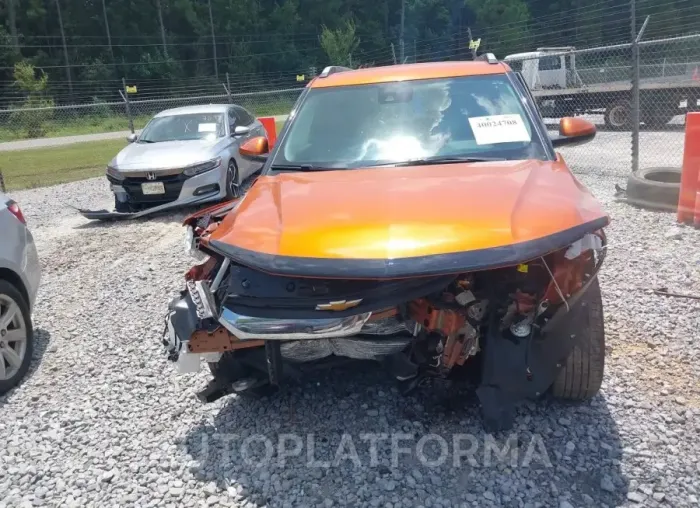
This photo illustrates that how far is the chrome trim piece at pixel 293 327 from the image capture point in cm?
259

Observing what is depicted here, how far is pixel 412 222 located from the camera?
267 centimetres

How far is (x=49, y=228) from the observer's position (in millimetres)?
8641

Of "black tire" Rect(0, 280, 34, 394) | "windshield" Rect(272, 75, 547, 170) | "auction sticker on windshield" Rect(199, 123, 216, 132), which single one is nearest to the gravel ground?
"black tire" Rect(0, 280, 34, 394)

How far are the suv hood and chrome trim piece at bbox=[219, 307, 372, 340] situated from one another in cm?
24

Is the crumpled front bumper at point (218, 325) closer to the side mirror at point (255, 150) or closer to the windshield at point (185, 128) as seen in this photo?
the side mirror at point (255, 150)

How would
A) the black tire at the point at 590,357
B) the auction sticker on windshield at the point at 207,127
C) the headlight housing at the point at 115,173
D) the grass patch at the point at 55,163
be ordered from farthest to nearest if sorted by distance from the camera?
the grass patch at the point at 55,163
the auction sticker on windshield at the point at 207,127
the headlight housing at the point at 115,173
the black tire at the point at 590,357

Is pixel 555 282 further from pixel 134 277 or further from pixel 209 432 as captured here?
pixel 134 277

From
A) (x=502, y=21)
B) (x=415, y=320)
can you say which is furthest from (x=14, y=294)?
(x=502, y=21)

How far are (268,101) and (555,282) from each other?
2959cm

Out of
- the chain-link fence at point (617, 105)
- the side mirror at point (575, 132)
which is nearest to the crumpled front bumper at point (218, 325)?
the side mirror at point (575, 132)

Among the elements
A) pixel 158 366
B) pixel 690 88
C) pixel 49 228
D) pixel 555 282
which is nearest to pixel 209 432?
pixel 158 366

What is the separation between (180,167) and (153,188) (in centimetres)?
48

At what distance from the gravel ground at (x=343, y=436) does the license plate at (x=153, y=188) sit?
13.0 ft

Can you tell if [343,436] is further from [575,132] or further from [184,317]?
[575,132]
